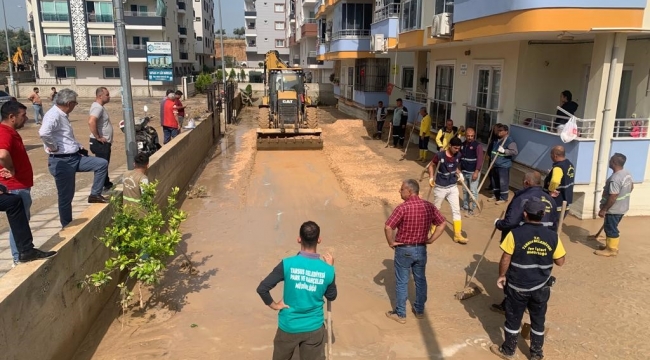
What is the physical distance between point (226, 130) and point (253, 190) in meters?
11.3

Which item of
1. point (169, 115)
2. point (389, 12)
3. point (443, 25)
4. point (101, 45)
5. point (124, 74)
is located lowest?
point (169, 115)

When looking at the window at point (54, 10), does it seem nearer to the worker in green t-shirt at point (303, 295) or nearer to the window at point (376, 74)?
the window at point (376, 74)

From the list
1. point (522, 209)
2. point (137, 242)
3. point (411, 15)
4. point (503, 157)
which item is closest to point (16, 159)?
point (137, 242)

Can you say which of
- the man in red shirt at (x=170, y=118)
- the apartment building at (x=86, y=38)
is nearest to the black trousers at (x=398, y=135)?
the man in red shirt at (x=170, y=118)

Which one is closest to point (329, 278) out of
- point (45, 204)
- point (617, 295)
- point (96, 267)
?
point (96, 267)

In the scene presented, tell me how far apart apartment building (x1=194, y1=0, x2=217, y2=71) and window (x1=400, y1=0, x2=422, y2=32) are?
48931mm

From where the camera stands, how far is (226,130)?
21484 millimetres

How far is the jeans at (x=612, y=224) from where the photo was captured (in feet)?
22.3

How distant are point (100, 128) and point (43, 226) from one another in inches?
78.5

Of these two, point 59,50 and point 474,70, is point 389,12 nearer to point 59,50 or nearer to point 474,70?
point 474,70

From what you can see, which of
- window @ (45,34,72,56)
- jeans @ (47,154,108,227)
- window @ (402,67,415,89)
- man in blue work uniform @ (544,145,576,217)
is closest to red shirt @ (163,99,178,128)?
jeans @ (47,154,108,227)

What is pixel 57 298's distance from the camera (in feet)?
13.6

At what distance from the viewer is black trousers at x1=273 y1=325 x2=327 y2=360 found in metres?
3.48

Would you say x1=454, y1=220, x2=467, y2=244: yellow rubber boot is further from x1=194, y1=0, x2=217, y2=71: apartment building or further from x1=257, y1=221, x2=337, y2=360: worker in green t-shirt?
x1=194, y1=0, x2=217, y2=71: apartment building
